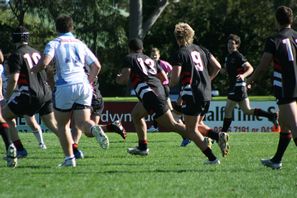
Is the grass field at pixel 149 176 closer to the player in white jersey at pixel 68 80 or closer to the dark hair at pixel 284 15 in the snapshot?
the player in white jersey at pixel 68 80

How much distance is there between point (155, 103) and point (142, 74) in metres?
0.52

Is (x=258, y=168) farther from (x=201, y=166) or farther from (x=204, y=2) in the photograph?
(x=204, y=2)

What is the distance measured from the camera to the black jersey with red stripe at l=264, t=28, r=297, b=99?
10508mm

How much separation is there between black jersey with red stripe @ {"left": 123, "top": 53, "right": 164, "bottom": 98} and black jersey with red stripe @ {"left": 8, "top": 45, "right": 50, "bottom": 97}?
4.56 feet

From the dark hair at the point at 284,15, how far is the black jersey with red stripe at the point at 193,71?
1.36 metres

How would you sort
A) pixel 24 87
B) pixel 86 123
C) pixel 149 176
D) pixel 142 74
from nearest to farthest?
pixel 149 176
pixel 86 123
pixel 142 74
pixel 24 87

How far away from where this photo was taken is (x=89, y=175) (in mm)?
10156

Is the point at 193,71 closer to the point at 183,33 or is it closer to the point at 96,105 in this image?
the point at 183,33

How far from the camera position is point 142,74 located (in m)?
12.3

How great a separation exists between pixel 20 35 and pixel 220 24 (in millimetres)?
39662

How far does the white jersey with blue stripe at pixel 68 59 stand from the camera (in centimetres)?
1082

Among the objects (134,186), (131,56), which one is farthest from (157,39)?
(134,186)

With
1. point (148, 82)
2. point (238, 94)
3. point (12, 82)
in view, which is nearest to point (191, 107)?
point (148, 82)

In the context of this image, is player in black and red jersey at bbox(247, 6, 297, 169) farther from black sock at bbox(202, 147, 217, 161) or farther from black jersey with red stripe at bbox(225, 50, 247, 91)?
black jersey with red stripe at bbox(225, 50, 247, 91)
